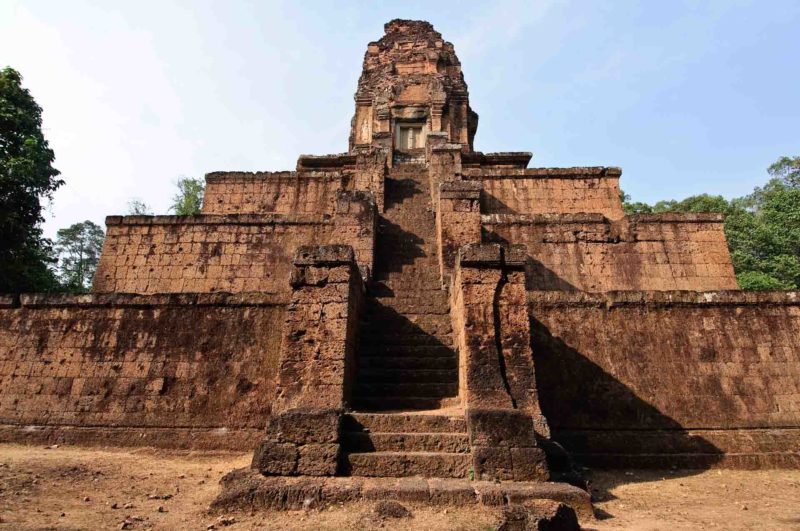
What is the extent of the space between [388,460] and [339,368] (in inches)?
49.3

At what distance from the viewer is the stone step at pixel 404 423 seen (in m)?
5.27

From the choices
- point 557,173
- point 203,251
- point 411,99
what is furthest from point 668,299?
point 411,99

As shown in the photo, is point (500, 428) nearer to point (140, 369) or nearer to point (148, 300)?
point (140, 369)

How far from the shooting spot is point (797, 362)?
7508 mm

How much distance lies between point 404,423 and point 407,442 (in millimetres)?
253

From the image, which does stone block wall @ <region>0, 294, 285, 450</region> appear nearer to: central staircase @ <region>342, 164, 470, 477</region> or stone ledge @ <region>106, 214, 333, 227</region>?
central staircase @ <region>342, 164, 470, 477</region>

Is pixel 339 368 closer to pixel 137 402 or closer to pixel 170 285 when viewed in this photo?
pixel 137 402

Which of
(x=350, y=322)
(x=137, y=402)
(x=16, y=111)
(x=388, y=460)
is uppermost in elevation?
(x=16, y=111)

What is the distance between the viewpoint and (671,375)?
24.3 ft

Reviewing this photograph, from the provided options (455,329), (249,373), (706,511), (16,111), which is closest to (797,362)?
(706,511)

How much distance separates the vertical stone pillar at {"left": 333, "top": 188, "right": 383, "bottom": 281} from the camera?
9617 millimetres

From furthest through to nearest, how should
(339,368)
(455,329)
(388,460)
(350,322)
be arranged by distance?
(455,329)
(350,322)
(339,368)
(388,460)

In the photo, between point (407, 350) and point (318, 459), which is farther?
point (407, 350)

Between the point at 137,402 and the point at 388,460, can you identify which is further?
the point at 137,402
